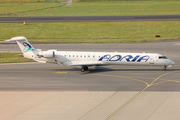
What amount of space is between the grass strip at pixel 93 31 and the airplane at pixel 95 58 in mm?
30469

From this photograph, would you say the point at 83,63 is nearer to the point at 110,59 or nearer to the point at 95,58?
the point at 95,58

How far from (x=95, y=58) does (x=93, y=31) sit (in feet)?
140

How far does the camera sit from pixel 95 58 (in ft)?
140

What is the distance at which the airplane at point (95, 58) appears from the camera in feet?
138

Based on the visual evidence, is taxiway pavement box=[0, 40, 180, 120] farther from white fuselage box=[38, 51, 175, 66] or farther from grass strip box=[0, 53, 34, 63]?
grass strip box=[0, 53, 34, 63]

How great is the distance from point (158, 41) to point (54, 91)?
4723 cm

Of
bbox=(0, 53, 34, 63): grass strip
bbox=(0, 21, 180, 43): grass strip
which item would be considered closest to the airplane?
bbox=(0, 53, 34, 63): grass strip
